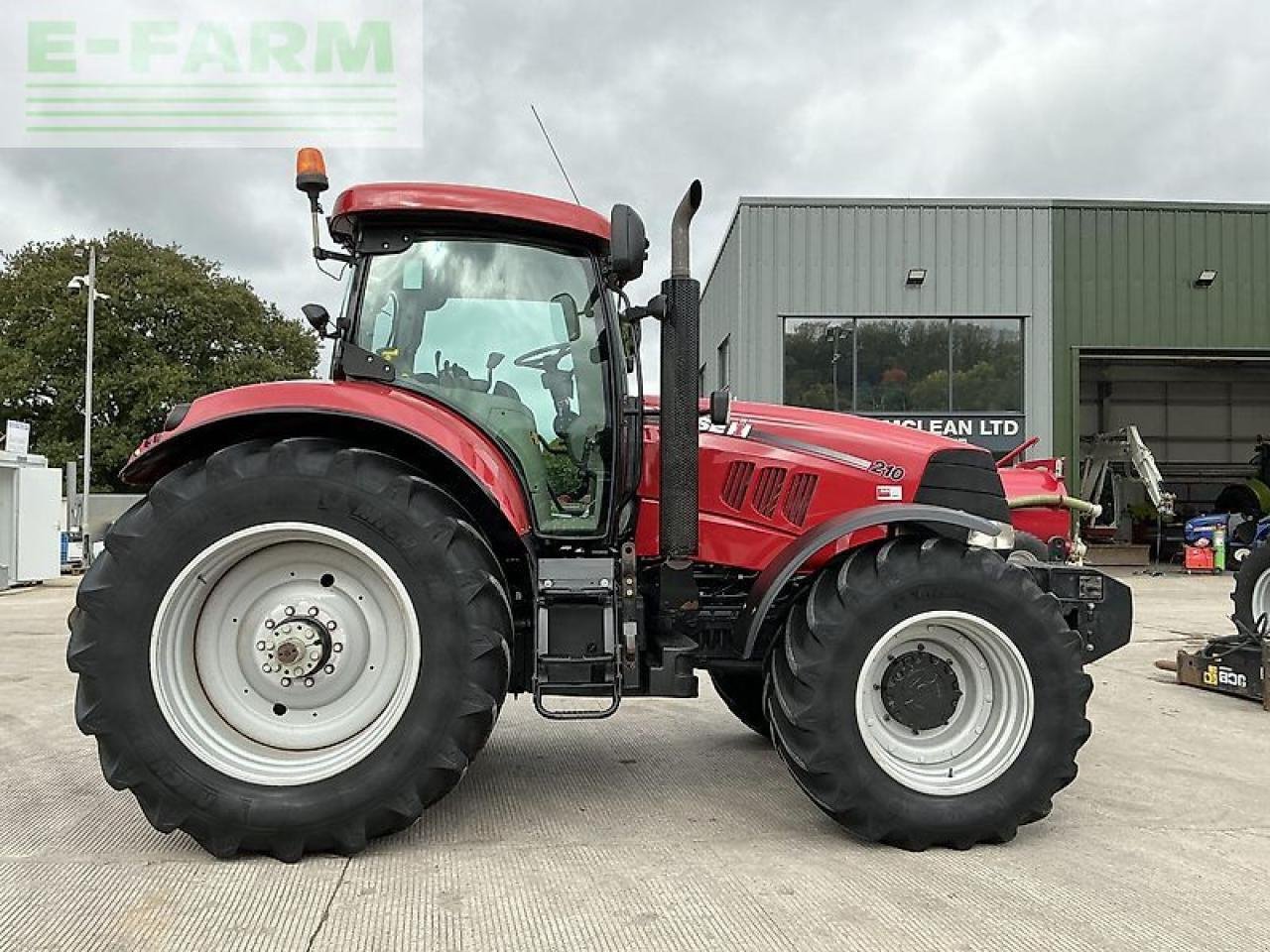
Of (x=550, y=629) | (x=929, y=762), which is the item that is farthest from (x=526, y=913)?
(x=929, y=762)

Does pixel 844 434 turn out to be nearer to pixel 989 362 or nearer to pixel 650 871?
pixel 650 871

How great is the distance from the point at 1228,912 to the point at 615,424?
2.48 m

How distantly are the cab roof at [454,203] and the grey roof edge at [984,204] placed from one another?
15325mm

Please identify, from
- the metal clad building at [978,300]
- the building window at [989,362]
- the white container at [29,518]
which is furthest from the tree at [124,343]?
the building window at [989,362]

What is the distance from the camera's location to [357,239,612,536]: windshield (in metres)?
3.80

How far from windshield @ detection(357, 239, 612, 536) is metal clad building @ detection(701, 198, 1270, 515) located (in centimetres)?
1495

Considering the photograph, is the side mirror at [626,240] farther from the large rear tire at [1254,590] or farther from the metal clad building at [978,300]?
the metal clad building at [978,300]

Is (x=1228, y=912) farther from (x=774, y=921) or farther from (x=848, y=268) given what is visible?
(x=848, y=268)

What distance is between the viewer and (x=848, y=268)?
18.6 m

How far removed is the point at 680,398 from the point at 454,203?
1092mm

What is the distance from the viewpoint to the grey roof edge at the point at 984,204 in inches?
729

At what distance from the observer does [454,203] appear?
3711 mm

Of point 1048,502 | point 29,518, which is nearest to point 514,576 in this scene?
point 1048,502

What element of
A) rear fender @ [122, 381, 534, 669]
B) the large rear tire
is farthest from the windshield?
the large rear tire
